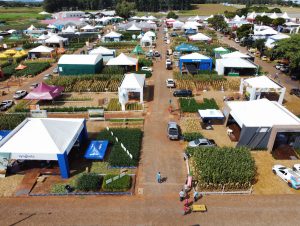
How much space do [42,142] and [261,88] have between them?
26983 mm

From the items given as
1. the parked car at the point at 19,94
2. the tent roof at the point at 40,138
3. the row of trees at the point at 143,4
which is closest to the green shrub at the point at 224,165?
the tent roof at the point at 40,138

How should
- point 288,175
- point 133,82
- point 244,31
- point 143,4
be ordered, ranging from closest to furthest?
point 288,175, point 133,82, point 244,31, point 143,4

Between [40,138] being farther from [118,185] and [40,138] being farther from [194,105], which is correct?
[194,105]

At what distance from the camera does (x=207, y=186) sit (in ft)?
64.8

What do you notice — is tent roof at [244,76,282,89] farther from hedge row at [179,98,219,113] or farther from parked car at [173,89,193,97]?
parked car at [173,89,193,97]

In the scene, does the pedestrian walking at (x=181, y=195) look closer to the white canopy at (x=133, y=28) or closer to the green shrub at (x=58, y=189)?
the green shrub at (x=58, y=189)

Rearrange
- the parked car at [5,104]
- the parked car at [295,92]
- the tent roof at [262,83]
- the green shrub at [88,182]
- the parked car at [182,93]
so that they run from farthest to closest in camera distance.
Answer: the parked car at [295,92]
the parked car at [182,93]
the tent roof at [262,83]
the parked car at [5,104]
the green shrub at [88,182]

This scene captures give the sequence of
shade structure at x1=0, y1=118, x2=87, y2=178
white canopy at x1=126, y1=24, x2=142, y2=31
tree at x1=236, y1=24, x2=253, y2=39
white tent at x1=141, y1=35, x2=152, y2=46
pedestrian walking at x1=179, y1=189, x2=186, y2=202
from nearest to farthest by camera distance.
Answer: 1. pedestrian walking at x1=179, y1=189, x2=186, y2=202
2. shade structure at x1=0, y1=118, x2=87, y2=178
3. white tent at x1=141, y1=35, x2=152, y2=46
4. tree at x1=236, y1=24, x2=253, y2=39
5. white canopy at x1=126, y1=24, x2=142, y2=31

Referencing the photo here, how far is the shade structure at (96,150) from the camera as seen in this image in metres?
22.7

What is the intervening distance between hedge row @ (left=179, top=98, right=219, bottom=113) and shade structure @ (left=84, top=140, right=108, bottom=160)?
11811 mm

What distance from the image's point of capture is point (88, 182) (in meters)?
19.8

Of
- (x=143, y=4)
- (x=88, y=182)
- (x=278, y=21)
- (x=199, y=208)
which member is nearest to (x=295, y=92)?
(x=199, y=208)

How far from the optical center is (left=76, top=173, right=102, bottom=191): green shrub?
19578 mm

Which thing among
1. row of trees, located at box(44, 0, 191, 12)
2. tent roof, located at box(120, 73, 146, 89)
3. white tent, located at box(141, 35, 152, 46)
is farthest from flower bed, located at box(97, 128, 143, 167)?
row of trees, located at box(44, 0, 191, 12)
